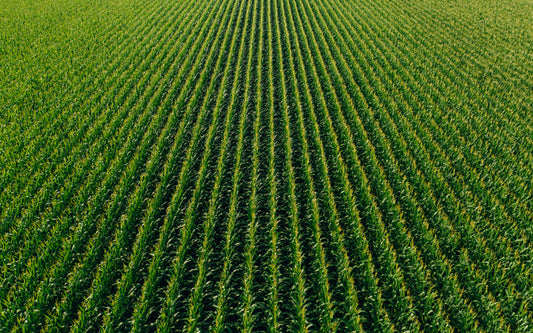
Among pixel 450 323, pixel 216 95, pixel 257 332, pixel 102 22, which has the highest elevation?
pixel 102 22

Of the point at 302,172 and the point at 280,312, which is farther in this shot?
the point at 302,172

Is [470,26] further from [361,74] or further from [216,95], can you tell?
[216,95]

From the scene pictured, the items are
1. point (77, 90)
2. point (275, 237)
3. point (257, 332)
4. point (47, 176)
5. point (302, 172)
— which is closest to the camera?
point (257, 332)

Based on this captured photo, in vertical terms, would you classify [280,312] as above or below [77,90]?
below

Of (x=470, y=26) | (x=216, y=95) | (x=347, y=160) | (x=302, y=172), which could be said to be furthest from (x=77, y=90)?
(x=470, y=26)

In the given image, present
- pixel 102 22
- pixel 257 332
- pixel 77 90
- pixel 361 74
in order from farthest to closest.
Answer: pixel 102 22 < pixel 361 74 < pixel 77 90 < pixel 257 332

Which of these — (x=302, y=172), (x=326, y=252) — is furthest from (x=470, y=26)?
(x=326, y=252)
